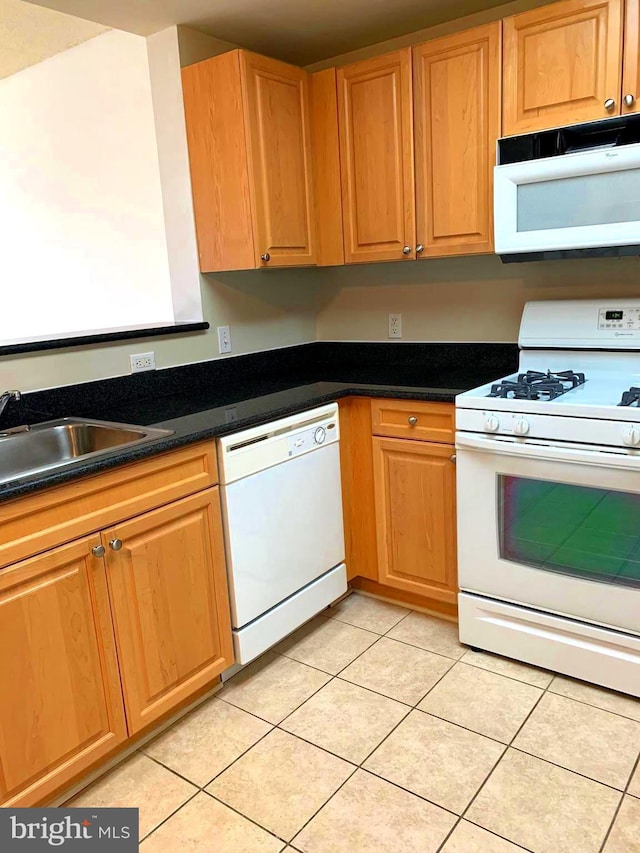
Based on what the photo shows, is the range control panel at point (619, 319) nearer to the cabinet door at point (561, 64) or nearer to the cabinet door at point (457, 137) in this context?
the cabinet door at point (457, 137)

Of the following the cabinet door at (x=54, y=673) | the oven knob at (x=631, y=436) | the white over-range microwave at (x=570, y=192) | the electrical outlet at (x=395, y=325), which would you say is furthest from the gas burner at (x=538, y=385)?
the cabinet door at (x=54, y=673)

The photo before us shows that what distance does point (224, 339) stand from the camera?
2.86 meters

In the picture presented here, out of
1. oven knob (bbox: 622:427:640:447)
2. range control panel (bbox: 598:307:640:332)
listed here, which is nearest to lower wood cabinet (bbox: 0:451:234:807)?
oven knob (bbox: 622:427:640:447)

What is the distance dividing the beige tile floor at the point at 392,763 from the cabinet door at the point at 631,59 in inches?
73.2

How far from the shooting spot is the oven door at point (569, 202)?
6.76 feet

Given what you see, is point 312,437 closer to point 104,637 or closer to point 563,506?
point 563,506

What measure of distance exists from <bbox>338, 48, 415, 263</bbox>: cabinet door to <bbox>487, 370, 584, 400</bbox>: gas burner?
2.24 feet

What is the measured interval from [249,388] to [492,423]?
1.02 metres

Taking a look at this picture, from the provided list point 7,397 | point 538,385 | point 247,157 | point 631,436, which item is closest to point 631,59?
point 538,385

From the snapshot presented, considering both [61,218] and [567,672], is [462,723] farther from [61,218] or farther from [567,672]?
[61,218]

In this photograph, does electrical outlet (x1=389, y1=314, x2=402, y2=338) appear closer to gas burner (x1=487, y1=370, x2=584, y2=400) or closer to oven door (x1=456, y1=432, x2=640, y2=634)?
gas burner (x1=487, y1=370, x2=584, y2=400)

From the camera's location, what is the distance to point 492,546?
87.2 inches


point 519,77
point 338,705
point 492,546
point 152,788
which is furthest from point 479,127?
point 152,788

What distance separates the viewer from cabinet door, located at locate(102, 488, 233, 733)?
1792mm
